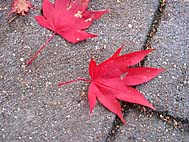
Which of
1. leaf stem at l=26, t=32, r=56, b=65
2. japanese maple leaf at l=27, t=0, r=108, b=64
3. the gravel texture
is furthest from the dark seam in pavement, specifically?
leaf stem at l=26, t=32, r=56, b=65

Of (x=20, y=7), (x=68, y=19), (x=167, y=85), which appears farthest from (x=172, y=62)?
(x=20, y=7)

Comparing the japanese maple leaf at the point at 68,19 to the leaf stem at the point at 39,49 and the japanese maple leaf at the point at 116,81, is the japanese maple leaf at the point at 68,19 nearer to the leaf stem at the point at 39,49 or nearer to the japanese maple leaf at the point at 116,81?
the leaf stem at the point at 39,49

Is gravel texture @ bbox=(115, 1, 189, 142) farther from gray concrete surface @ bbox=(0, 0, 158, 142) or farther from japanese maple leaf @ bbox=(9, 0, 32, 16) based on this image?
japanese maple leaf @ bbox=(9, 0, 32, 16)

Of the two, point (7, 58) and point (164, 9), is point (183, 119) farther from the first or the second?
point (7, 58)

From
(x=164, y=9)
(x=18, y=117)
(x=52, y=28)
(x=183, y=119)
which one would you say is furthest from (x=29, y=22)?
(x=183, y=119)

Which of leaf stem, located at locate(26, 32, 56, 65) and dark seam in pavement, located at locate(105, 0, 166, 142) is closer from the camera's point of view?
dark seam in pavement, located at locate(105, 0, 166, 142)

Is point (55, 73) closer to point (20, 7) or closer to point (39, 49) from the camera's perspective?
point (39, 49)
